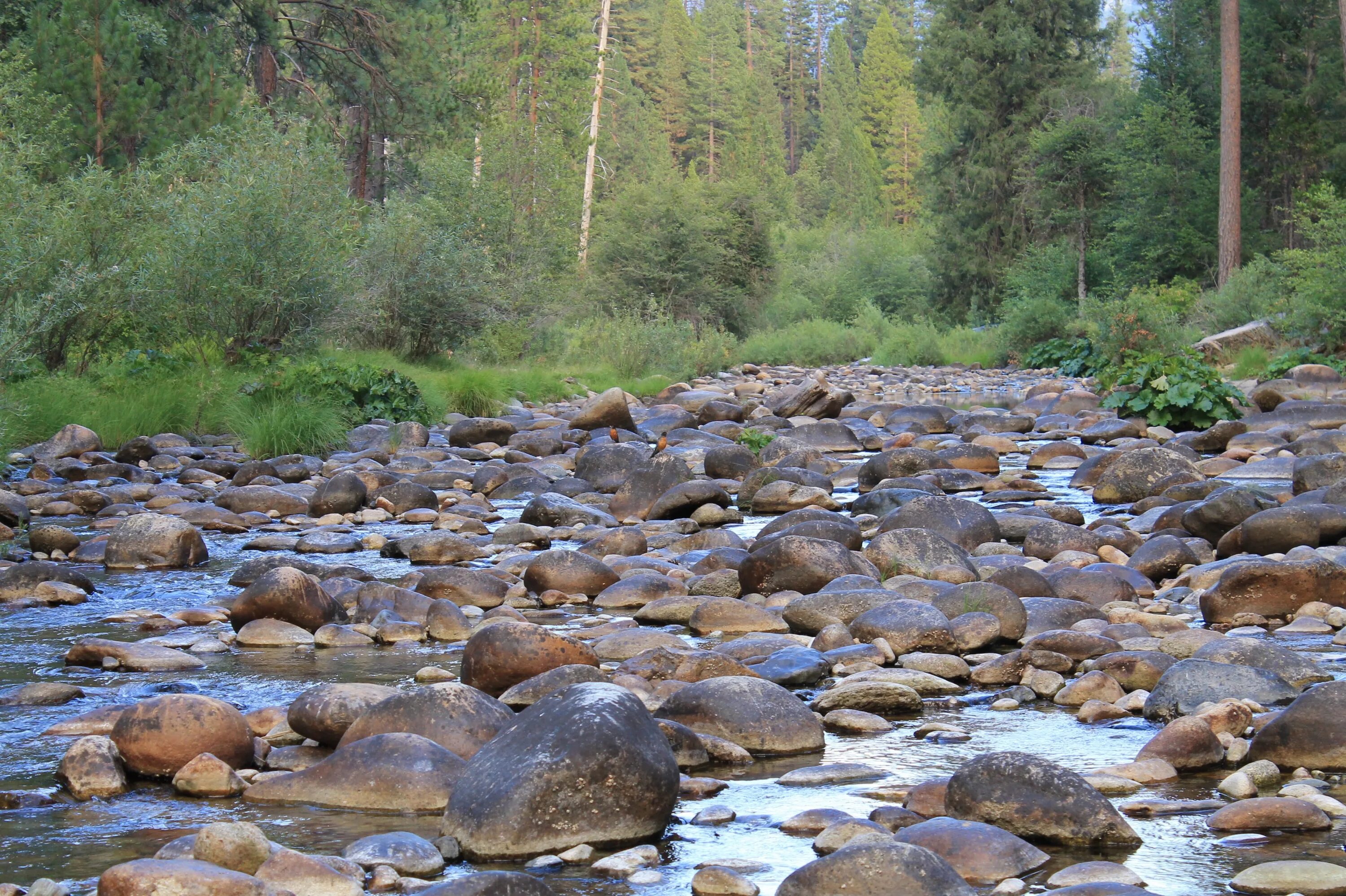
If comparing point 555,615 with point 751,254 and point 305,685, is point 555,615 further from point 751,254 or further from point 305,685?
point 751,254

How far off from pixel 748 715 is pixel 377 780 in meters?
1.10

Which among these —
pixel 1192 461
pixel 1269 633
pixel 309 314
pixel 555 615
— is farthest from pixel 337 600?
pixel 309 314

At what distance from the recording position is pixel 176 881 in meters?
2.35

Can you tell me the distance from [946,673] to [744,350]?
2632cm

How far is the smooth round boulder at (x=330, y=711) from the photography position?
11.9 feet

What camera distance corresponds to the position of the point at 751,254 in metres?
34.4

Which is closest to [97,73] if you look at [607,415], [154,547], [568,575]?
[607,415]

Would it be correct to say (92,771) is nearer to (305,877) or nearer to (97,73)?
(305,877)

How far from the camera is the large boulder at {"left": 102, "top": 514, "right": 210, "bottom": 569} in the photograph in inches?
263

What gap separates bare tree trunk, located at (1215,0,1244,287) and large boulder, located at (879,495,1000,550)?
19176 mm

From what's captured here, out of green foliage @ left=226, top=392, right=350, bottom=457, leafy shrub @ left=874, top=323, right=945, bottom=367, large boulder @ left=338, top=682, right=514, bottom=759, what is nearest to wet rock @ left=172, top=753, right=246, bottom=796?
large boulder @ left=338, top=682, right=514, bottom=759

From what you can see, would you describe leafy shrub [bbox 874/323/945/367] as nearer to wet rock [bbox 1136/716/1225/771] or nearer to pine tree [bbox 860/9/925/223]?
wet rock [bbox 1136/716/1225/771]

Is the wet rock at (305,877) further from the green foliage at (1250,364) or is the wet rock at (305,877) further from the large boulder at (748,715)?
the green foliage at (1250,364)

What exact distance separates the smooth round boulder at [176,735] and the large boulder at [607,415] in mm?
10051
